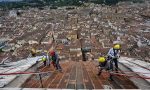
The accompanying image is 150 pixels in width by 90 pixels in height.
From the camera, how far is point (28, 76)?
965cm

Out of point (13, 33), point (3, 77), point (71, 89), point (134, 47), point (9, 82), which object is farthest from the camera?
point (13, 33)

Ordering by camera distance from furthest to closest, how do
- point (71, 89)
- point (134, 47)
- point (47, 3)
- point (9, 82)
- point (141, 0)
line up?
point (141, 0), point (47, 3), point (134, 47), point (9, 82), point (71, 89)

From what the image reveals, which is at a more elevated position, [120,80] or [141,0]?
[141,0]

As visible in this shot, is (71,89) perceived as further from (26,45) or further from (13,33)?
(13,33)

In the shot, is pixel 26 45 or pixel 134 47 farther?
pixel 26 45

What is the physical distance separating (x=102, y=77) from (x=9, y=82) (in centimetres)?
271

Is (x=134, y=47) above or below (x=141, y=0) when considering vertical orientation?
below

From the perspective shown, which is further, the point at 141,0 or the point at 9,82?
the point at 141,0

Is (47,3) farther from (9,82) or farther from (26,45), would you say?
(9,82)

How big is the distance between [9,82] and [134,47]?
127ft

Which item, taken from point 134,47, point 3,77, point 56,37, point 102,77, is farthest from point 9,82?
point 56,37

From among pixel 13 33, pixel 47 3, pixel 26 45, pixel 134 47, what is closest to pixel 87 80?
pixel 134 47

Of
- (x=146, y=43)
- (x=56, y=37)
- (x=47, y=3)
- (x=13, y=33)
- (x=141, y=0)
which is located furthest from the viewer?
(x=141, y=0)

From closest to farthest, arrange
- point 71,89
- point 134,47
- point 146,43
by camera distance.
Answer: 1. point 71,89
2. point 134,47
3. point 146,43
